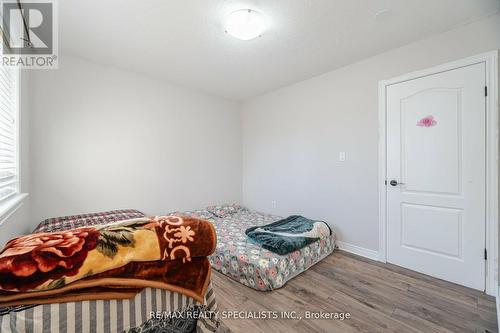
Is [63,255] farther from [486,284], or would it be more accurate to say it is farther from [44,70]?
[486,284]

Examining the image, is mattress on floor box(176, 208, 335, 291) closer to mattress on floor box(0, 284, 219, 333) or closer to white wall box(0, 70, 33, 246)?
mattress on floor box(0, 284, 219, 333)

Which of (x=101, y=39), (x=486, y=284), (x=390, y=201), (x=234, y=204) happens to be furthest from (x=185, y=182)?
(x=486, y=284)

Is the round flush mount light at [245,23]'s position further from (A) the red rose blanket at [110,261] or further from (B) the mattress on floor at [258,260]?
(B) the mattress on floor at [258,260]

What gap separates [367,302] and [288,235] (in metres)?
0.91

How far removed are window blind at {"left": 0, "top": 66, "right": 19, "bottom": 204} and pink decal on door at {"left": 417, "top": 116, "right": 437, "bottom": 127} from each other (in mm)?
3610

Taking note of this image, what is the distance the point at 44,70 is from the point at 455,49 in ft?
14.2

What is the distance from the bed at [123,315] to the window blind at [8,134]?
1270mm

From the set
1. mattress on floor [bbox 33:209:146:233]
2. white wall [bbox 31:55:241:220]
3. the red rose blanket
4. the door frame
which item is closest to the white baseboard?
the door frame

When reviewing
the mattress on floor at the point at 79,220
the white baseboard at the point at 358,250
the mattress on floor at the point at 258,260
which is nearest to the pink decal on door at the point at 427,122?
the white baseboard at the point at 358,250

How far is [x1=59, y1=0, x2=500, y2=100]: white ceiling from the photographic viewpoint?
1.72 meters

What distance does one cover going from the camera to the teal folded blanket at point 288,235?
7.12ft

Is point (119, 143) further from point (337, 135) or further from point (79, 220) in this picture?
point (337, 135)

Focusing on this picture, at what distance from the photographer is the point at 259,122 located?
4.01 meters

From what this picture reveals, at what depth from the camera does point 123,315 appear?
854mm
